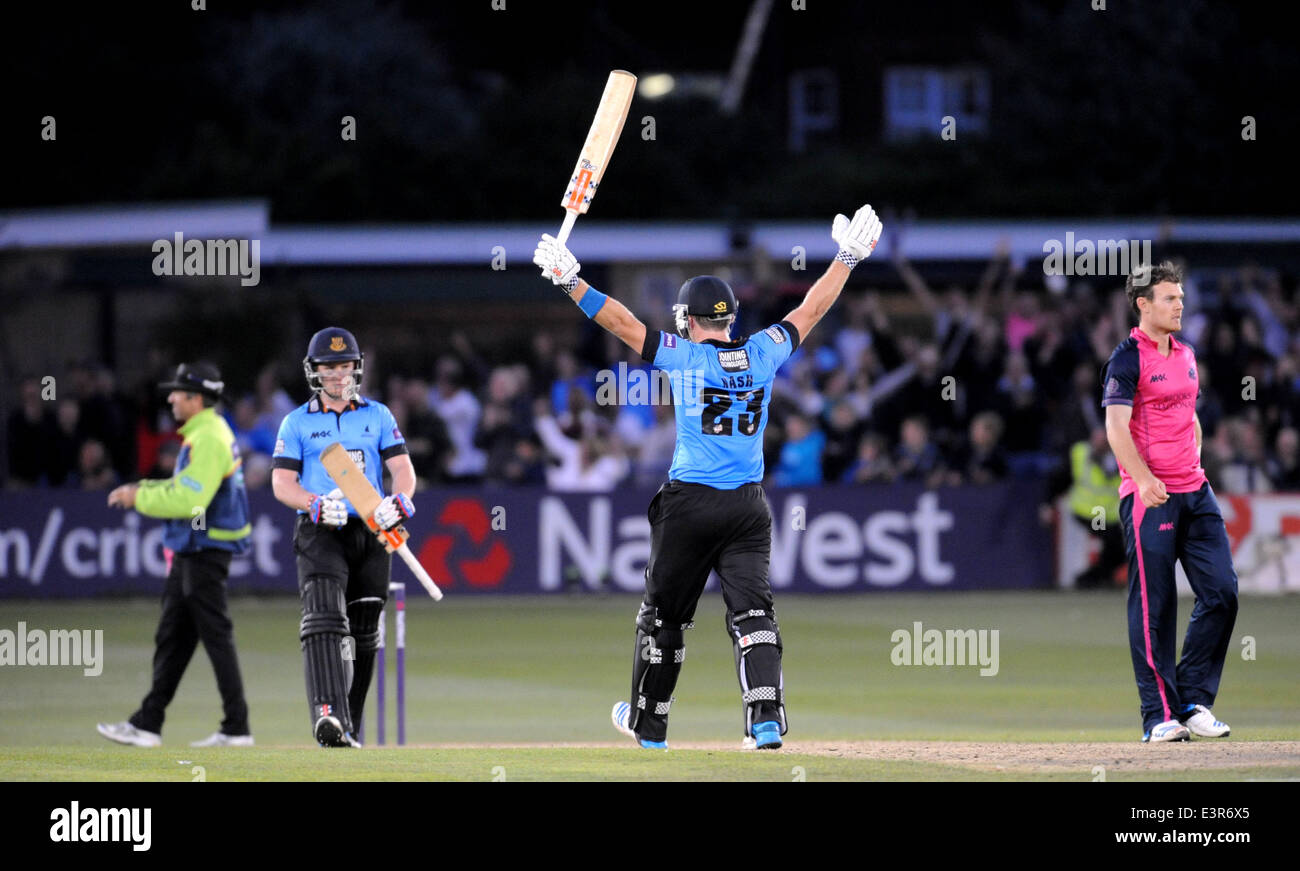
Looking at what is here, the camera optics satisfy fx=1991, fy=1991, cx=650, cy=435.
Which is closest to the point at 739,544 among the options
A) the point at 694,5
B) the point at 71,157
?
the point at 71,157

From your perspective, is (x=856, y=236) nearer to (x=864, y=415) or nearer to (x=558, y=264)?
(x=558, y=264)

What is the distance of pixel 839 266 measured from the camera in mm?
10000

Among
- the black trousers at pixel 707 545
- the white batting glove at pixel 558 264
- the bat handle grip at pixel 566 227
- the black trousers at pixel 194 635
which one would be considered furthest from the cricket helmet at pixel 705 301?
the black trousers at pixel 194 635

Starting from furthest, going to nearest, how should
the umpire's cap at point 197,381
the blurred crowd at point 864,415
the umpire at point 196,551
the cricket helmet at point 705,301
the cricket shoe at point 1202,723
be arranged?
the blurred crowd at point 864,415
the umpire's cap at point 197,381
the umpire at point 196,551
the cricket shoe at point 1202,723
the cricket helmet at point 705,301

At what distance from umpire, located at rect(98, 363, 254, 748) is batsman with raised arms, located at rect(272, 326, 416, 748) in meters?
1.53

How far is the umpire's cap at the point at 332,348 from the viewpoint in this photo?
10773 millimetres

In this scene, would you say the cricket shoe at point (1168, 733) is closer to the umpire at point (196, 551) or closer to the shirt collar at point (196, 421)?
the umpire at point (196, 551)

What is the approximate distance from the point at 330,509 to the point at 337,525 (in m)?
0.12

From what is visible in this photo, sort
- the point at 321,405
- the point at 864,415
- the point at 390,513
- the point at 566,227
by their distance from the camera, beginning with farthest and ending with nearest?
the point at 864,415
the point at 321,405
the point at 390,513
the point at 566,227

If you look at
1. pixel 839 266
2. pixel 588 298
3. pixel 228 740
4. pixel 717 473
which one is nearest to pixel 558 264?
pixel 588 298

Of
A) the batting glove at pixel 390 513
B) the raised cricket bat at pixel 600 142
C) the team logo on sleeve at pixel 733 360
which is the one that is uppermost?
the raised cricket bat at pixel 600 142

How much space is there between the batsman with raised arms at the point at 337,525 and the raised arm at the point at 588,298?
159 centimetres

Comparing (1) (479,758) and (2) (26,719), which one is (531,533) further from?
(1) (479,758)

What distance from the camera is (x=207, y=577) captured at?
12367mm
